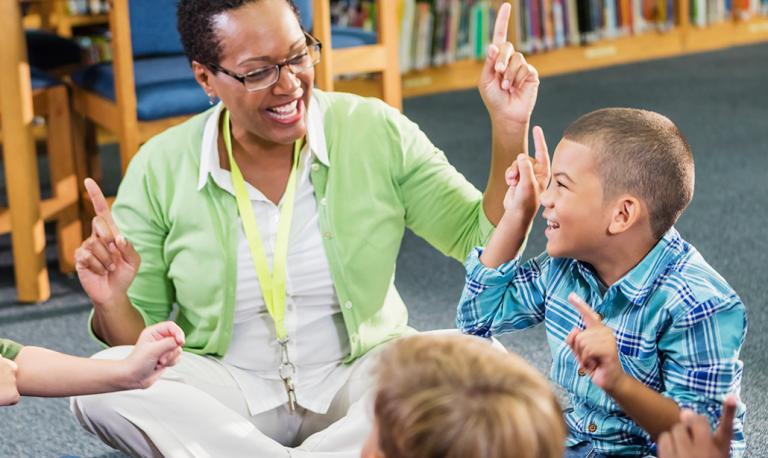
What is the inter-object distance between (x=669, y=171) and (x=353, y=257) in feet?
1.87

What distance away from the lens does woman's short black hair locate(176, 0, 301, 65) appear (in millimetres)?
1889

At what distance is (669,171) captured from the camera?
62.2 inches

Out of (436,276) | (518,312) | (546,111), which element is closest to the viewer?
(518,312)

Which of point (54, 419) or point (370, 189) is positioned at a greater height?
point (370, 189)

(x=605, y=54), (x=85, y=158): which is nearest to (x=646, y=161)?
(x=85, y=158)

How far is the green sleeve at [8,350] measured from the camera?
5.53 feet

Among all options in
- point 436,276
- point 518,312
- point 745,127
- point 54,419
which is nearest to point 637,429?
point 518,312

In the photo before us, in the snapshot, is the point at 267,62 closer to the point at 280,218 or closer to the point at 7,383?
the point at 280,218

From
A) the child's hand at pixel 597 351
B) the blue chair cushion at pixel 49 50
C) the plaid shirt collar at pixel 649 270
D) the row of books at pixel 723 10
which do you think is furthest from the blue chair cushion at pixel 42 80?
the row of books at pixel 723 10

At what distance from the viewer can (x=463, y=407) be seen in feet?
3.34

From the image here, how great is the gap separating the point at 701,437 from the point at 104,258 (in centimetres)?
91

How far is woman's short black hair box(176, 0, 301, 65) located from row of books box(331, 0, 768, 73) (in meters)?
3.24

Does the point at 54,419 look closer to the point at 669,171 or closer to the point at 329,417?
the point at 329,417

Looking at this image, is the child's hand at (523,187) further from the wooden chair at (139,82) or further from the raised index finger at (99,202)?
the wooden chair at (139,82)
